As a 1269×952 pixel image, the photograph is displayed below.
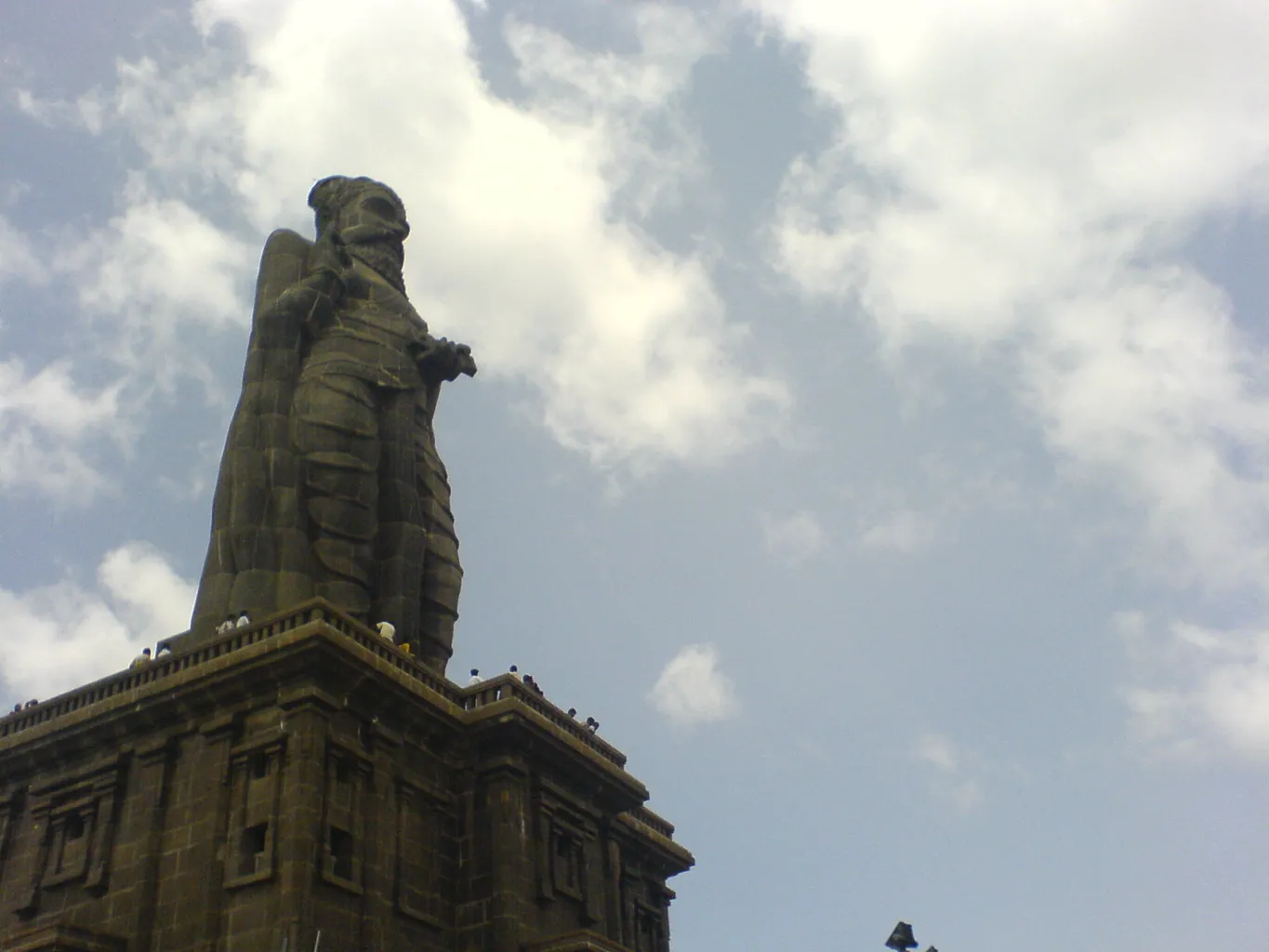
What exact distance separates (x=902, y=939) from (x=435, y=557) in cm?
1378

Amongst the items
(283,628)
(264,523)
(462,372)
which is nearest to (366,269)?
(462,372)

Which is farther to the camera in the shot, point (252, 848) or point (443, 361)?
point (443, 361)

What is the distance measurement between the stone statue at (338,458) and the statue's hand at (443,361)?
4 centimetres

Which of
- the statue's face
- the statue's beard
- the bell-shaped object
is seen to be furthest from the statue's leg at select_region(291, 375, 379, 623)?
the bell-shaped object

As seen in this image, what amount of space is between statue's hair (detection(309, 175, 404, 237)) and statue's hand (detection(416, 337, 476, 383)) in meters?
4.23

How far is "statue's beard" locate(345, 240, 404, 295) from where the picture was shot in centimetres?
3152

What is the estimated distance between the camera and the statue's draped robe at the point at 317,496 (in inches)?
1021

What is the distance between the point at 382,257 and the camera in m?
31.8

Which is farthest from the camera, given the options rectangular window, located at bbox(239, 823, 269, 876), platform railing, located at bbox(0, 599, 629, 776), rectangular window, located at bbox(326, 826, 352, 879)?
platform railing, located at bbox(0, 599, 629, 776)

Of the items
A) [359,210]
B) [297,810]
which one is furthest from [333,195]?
[297,810]

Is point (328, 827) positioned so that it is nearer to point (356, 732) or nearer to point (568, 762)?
point (356, 732)

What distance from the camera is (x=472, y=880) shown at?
22.8 meters

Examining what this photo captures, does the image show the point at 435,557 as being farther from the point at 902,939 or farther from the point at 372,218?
the point at 902,939

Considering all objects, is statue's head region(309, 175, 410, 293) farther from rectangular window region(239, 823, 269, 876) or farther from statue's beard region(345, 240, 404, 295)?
rectangular window region(239, 823, 269, 876)
